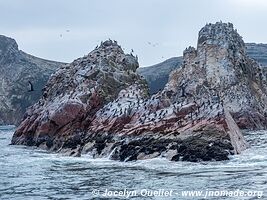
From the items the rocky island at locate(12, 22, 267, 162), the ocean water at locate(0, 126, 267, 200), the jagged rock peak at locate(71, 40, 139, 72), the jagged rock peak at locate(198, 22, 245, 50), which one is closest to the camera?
the ocean water at locate(0, 126, 267, 200)

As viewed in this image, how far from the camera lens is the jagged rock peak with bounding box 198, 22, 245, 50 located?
4875 inches

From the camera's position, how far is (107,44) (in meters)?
88.0

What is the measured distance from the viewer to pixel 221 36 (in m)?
126

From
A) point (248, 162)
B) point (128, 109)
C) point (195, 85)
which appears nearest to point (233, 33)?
point (195, 85)

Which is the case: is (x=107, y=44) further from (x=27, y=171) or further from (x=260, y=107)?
(x=27, y=171)

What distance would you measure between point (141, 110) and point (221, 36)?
73.6 m

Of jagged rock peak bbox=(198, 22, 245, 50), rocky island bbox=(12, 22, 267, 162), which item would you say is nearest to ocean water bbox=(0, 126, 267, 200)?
rocky island bbox=(12, 22, 267, 162)

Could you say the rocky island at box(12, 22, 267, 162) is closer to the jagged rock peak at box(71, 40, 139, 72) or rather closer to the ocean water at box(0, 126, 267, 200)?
the jagged rock peak at box(71, 40, 139, 72)

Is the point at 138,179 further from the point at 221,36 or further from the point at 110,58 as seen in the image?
the point at 221,36

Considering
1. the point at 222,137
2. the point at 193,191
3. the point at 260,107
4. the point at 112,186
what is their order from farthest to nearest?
1. the point at 260,107
2. the point at 222,137
3. the point at 112,186
4. the point at 193,191

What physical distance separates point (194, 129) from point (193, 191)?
64.6ft

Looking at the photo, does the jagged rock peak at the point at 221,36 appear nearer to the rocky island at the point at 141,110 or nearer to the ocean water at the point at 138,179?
the rocky island at the point at 141,110

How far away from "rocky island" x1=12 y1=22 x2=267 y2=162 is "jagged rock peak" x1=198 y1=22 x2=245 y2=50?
480 millimetres

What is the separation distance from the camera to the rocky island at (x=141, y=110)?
1774 inches
